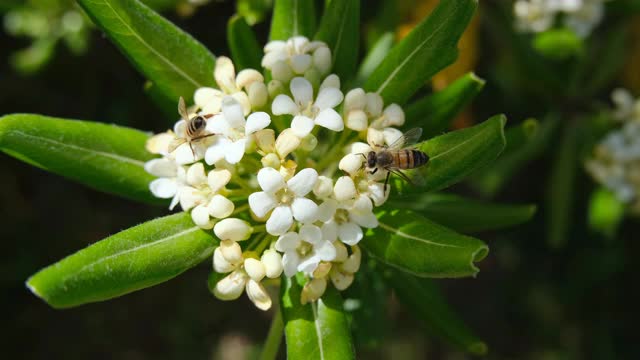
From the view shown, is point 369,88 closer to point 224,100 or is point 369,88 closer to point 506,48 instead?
point 224,100

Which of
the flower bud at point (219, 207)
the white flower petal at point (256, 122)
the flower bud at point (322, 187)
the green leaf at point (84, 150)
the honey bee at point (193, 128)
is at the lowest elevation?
the flower bud at point (322, 187)

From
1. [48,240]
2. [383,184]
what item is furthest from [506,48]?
[48,240]

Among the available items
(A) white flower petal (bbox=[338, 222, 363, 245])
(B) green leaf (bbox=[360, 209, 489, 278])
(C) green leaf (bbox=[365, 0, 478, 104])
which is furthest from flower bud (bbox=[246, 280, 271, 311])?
(C) green leaf (bbox=[365, 0, 478, 104])

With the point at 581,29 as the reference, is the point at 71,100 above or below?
above

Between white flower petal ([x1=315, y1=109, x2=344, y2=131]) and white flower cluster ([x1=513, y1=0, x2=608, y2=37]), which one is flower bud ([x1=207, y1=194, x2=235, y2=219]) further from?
white flower cluster ([x1=513, y1=0, x2=608, y2=37])

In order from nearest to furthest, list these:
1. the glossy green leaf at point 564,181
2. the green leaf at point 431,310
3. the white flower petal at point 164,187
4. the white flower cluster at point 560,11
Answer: the white flower petal at point 164,187 < the green leaf at point 431,310 < the white flower cluster at point 560,11 < the glossy green leaf at point 564,181

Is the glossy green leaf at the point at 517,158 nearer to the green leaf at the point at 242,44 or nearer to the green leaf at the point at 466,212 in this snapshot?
the green leaf at the point at 466,212

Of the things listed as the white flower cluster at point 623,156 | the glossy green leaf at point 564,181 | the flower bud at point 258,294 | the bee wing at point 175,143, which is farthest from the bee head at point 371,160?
the glossy green leaf at point 564,181
